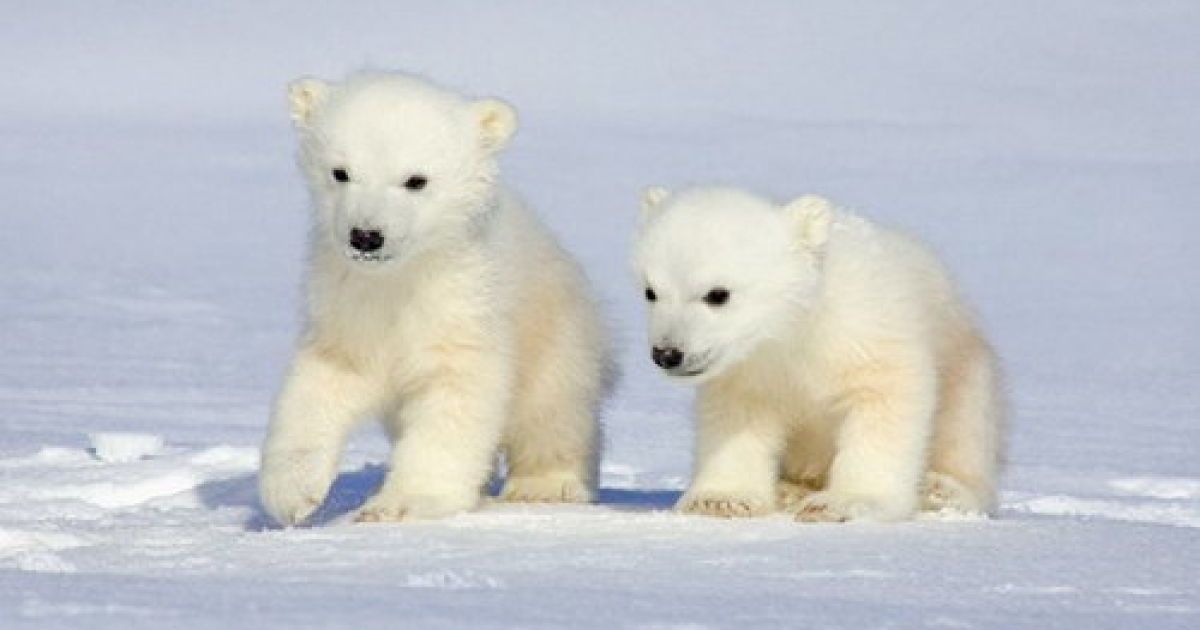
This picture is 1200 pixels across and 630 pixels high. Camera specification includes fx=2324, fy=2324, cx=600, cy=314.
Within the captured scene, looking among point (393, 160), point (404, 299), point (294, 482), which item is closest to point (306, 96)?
point (393, 160)

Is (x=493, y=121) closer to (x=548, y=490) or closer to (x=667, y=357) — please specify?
(x=667, y=357)

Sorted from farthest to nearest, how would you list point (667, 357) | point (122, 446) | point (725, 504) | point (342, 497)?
point (122, 446)
point (342, 497)
point (725, 504)
point (667, 357)

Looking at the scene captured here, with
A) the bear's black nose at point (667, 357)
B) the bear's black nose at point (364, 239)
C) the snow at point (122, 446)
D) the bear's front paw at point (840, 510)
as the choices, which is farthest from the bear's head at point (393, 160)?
the snow at point (122, 446)

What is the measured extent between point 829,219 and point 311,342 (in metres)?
1.68

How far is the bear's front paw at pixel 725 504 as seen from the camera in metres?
7.00

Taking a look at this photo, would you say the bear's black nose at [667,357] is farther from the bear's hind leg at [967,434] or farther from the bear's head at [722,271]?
the bear's hind leg at [967,434]

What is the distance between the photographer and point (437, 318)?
720 cm

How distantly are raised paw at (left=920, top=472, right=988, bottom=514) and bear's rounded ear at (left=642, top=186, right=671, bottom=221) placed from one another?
1.24 meters

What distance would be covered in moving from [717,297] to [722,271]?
78mm

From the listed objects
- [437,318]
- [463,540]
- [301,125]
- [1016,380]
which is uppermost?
[301,125]

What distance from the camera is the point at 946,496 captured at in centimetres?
736

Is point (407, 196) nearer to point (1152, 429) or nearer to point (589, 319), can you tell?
point (589, 319)


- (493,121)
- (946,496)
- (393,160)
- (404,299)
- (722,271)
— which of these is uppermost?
(493,121)

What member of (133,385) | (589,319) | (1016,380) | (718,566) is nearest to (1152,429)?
(1016,380)
